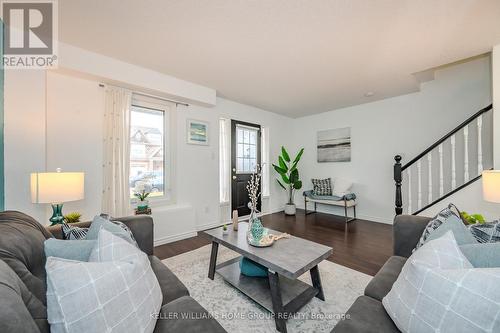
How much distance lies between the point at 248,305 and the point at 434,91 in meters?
4.38

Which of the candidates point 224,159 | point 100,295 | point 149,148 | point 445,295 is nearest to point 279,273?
point 445,295

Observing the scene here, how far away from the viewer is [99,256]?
2.83 feet

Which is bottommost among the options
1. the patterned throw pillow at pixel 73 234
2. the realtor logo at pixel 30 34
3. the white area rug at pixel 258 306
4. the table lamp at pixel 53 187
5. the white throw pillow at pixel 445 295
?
the white area rug at pixel 258 306

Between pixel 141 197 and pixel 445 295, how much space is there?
3.05m

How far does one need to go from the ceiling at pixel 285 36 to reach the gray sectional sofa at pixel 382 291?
179 centimetres

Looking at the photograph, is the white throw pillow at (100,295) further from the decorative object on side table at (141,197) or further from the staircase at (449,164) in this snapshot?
the staircase at (449,164)

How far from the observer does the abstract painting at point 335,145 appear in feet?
14.7

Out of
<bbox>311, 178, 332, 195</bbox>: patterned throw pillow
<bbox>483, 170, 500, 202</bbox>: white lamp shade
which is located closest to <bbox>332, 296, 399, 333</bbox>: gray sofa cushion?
<bbox>483, 170, 500, 202</bbox>: white lamp shade

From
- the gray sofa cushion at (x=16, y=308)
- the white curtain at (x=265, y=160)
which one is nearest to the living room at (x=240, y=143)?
→ the gray sofa cushion at (x=16, y=308)

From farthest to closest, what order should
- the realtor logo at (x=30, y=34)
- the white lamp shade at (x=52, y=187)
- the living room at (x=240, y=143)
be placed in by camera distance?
the realtor logo at (x=30, y=34)
the white lamp shade at (x=52, y=187)
the living room at (x=240, y=143)

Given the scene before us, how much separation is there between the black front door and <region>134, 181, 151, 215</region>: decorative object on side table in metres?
1.67

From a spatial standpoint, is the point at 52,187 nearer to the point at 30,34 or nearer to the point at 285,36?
the point at 30,34

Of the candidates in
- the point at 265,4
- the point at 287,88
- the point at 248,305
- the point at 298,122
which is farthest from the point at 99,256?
the point at 298,122

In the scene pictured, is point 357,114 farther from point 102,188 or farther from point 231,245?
point 102,188
